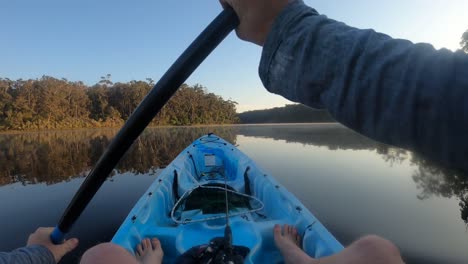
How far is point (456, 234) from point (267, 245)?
3760 millimetres

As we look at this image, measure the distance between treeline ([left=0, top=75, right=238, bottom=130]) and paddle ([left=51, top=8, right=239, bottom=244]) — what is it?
28043 mm

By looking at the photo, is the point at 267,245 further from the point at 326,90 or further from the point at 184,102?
the point at 184,102

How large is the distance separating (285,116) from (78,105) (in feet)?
168

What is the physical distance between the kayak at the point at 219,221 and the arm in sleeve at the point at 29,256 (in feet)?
2.94

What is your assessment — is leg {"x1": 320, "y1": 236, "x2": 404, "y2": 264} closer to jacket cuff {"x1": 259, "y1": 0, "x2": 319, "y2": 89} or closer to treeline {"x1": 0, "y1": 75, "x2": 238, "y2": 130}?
jacket cuff {"x1": 259, "y1": 0, "x2": 319, "y2": 89}

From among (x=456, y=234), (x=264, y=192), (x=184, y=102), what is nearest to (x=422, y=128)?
(x=264, y=192)

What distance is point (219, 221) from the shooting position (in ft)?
8.47

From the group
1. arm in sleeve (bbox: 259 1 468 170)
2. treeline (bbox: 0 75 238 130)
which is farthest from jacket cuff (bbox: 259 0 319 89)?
treeline (bbox: 0 75 238 130)

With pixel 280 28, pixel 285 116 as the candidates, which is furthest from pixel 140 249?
pixel 285 116

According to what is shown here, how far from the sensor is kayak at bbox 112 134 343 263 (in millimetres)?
1951

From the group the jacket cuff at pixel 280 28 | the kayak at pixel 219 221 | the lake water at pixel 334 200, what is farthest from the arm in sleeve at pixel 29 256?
the lake water at pixel 334 200

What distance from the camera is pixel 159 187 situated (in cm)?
313

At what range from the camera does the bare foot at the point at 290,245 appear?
1771mm

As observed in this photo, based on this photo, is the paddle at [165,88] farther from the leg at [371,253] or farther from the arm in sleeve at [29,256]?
the leg at [371,253]
